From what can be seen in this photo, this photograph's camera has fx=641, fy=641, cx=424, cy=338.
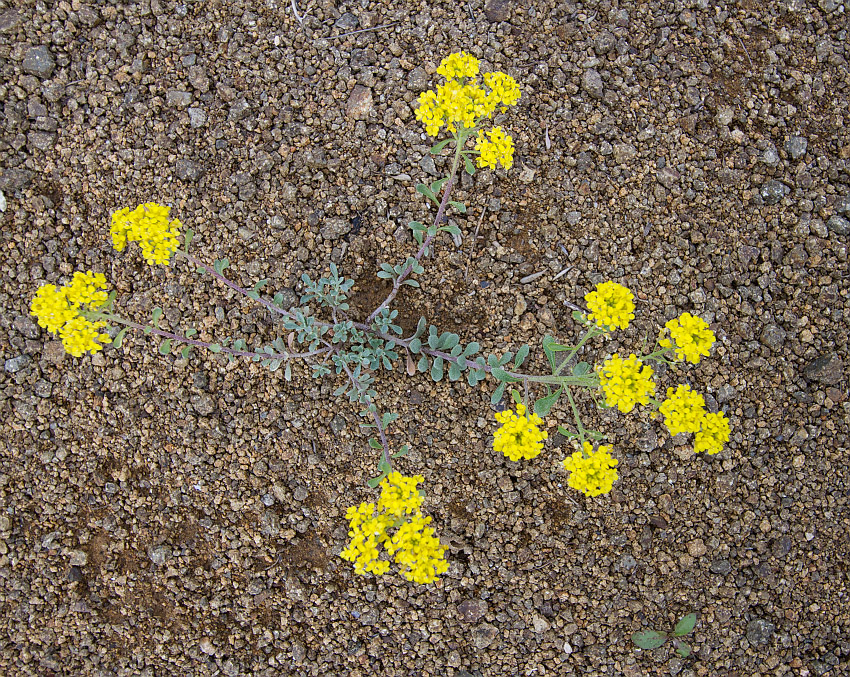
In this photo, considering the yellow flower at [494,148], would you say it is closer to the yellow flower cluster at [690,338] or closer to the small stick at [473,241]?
the small stick at [473,241]

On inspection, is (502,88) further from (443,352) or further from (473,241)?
(443,352)

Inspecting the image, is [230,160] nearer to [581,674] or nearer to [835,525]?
[581,674]

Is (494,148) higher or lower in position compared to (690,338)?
higher

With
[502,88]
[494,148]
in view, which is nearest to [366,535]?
[494,148]

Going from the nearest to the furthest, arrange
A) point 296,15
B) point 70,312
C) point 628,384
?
point 628,384, point 70,312, point 296,15

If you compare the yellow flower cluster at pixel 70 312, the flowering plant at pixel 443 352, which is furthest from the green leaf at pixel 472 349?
the yellow flower cluster at pixel 70 312

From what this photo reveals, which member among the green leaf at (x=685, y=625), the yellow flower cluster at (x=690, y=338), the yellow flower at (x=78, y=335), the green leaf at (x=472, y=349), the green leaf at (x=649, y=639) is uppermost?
the yellow flower cluster at (x=690, y=338)
